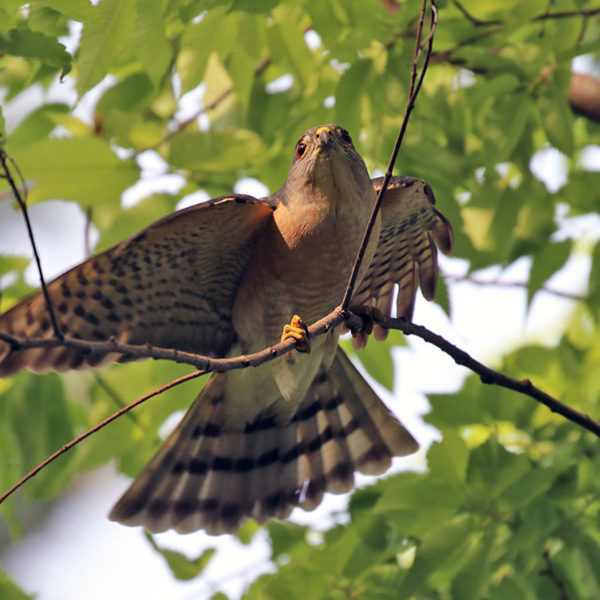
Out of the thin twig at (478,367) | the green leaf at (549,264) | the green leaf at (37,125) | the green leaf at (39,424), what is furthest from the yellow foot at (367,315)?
the green leaf at (37,125)

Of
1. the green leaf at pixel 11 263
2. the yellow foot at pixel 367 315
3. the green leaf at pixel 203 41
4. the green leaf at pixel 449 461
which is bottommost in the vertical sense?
the green leaf at pixel 449 461

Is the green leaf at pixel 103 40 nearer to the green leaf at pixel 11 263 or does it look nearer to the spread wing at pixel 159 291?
the spread wing at pixel 159 291

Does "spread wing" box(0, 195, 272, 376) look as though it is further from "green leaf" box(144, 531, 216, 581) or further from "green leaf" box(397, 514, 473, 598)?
"green leaf" box(397, 514, 473, 598)

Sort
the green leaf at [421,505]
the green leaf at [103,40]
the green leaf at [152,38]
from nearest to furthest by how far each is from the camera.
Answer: the green leaf at [103,40] < the green leaf at [152,38] < the green leaf at [421,505]

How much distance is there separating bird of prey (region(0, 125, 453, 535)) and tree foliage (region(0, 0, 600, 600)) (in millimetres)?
211

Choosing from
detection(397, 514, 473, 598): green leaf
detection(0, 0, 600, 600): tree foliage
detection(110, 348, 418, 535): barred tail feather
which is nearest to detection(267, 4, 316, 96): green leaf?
detection(0, 0, 600, 600): tree foliage

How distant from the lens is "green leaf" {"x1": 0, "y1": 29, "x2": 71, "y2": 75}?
8.10 feet

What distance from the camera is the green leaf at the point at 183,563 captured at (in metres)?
3.74

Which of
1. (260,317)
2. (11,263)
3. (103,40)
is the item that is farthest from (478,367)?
(11,263)

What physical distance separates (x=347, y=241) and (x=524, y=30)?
177cm

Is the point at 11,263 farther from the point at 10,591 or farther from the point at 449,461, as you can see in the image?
the point at 449,461

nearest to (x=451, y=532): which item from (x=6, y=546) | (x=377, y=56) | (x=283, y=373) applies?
(x=283, y=373)

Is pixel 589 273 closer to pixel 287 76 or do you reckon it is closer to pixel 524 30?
pixel 524 30

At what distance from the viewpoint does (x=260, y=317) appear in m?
3.53
